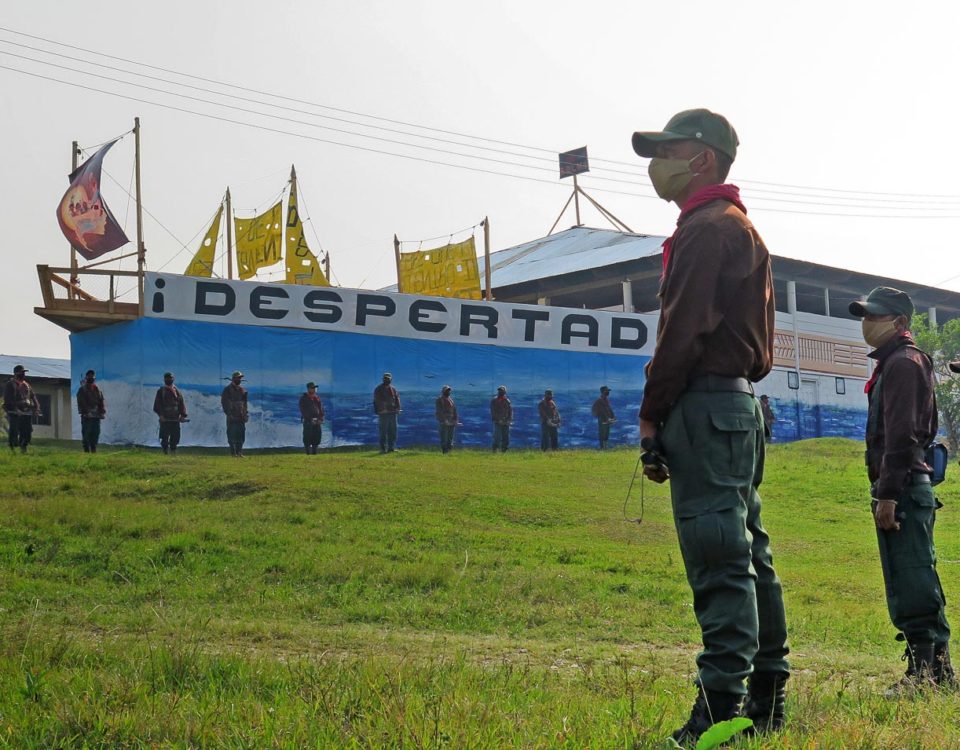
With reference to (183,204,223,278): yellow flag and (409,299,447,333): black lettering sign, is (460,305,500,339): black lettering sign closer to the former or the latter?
(409,299,447,333): black lettering sign

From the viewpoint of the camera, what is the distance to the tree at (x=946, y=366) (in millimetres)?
31266

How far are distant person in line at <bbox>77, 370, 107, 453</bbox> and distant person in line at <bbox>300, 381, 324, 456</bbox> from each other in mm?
3819

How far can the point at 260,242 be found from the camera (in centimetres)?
Result: 2514

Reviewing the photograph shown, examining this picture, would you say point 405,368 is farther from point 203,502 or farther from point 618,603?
point 618,603

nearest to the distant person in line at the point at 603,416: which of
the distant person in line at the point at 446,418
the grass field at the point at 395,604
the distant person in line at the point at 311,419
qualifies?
the grass field at the point at 395,604

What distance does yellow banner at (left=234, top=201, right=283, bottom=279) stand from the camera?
25.0 metres

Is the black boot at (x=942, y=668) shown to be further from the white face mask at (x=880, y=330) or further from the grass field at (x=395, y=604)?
the white face mask at (x=880, y=330)

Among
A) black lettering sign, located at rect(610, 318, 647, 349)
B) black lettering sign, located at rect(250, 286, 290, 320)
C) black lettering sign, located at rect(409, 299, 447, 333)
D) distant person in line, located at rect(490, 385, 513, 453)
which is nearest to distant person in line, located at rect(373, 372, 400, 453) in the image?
black lettering sign, located at rect(409, 299, 447, 333)

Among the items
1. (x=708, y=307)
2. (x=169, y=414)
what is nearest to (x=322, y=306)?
(x=169, y=414)

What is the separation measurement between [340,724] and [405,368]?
65.5 ft

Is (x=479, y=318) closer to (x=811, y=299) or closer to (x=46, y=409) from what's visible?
(x=811, y=299)

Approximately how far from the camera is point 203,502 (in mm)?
14680

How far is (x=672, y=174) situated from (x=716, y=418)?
36.7 inches

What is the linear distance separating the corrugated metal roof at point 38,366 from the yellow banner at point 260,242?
13.4m
